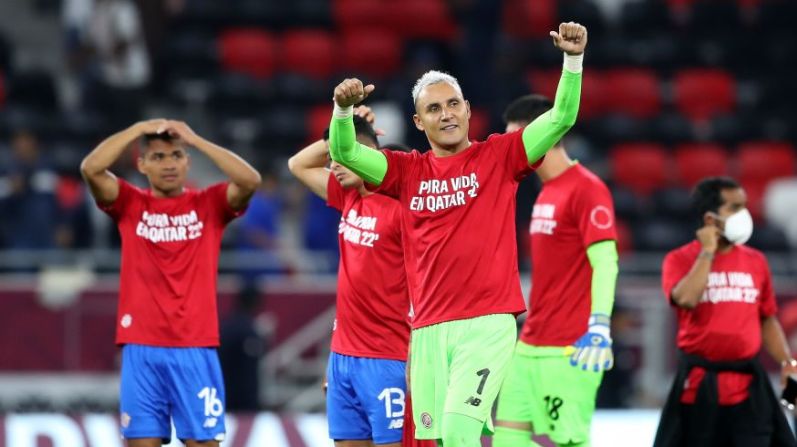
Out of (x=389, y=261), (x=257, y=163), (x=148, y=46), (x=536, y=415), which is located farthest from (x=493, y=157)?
(x=148, y=46)

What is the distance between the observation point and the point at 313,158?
9.28 m

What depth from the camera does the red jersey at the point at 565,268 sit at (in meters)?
9.20

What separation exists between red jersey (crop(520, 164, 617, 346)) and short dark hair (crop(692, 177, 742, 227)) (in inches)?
27.3

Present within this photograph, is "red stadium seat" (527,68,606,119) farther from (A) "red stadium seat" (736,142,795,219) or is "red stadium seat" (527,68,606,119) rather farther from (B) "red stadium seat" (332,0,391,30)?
(B) "red stadium seat" (332,0,391,30)

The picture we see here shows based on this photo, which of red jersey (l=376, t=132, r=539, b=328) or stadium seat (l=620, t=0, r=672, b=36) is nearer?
red jersey (l=376, t=132, r=539, b=328)

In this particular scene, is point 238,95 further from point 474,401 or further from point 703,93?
point 474,401

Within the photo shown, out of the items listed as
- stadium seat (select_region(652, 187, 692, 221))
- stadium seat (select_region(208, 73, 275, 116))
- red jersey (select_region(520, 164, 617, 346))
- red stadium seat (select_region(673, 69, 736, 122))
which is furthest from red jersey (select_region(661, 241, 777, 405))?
red stadium seat (select_region(673, 69, 736, 122))

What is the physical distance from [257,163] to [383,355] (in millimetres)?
8901

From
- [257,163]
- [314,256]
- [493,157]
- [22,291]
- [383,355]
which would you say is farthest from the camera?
[257,163]

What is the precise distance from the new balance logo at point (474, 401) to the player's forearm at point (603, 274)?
1.25 meters

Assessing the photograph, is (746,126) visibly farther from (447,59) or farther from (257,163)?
(257,163)

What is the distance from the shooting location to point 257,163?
56.6 feet

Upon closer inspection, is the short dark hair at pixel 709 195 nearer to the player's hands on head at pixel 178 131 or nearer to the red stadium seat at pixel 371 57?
the player's hands on head at pixel 178 131

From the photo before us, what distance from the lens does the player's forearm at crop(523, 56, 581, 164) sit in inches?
292
